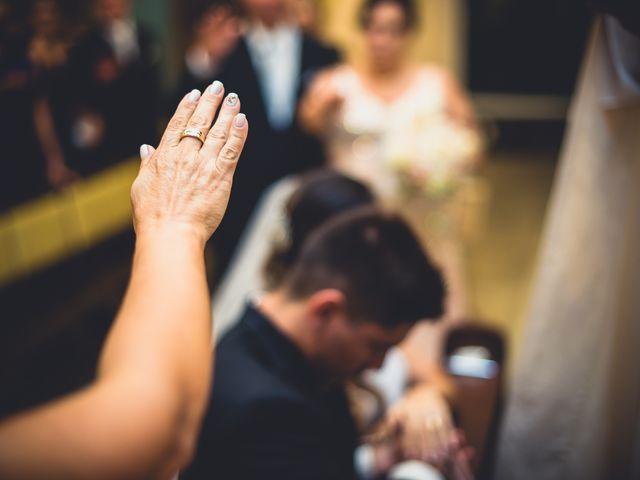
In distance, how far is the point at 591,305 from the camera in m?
1.15

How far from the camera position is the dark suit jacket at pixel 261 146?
9.76 feet

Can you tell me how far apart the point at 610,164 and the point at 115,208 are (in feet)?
15.9

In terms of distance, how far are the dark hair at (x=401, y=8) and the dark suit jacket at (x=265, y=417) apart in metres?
2.32

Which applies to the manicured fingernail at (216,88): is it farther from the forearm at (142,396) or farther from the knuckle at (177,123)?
the forearm at (142,396)

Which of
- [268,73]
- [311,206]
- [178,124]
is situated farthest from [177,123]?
[268,73]

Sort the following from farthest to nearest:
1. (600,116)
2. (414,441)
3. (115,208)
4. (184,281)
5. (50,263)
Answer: (115,208) < (50,263) < (414,441) < (600,116) < (184,281)

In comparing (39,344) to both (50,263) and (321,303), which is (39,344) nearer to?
(50,263)

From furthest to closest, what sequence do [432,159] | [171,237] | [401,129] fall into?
[401,129] → [432,159] → [171,237]

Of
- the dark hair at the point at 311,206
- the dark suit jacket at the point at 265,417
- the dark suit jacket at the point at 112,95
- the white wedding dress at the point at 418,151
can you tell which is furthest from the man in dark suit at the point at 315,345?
the dark suit jacket at the point at 112,95

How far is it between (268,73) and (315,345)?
2.46 meters

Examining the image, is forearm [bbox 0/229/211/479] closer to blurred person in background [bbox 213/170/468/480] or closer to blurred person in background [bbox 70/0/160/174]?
blurred person in background [bbox 213/170/468/480]

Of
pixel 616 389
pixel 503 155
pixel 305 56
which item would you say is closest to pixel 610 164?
pixel 616 389

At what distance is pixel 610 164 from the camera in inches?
41.4

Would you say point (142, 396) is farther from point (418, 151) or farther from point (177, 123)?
point (418, 151)
